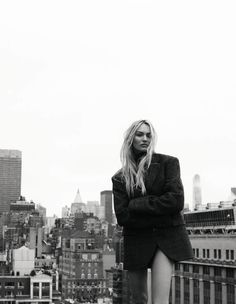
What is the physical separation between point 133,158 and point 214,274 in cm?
6943

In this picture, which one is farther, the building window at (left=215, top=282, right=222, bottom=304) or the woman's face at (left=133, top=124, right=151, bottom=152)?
the building window at (left=215, top=282, right=222, bottom=304)

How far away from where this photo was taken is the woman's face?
21.9ft

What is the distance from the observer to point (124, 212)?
250 inches

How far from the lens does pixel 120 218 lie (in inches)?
251

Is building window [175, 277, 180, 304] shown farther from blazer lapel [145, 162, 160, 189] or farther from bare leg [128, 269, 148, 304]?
blazer lapel [145, 162, 160, 189]

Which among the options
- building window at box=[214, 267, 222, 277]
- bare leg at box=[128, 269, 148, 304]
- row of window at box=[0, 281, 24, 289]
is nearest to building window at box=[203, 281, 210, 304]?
building window at box=[214, 267, 222, 277]

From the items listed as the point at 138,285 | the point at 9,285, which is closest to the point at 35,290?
the point at 9,285

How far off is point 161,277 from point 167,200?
76cm

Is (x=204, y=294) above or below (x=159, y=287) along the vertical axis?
below

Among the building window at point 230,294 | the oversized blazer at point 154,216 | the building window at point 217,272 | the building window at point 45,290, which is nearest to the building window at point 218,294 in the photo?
the building window at point 217,272

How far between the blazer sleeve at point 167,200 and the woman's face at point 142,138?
43 centimetres

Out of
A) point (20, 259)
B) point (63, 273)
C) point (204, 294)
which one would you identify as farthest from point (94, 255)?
point (204, 294)

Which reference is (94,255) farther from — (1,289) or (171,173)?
(171,173)

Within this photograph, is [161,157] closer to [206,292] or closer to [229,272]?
[229,272]
